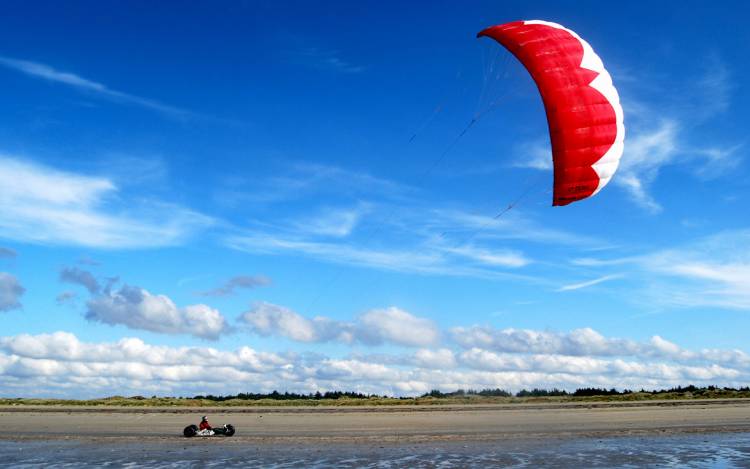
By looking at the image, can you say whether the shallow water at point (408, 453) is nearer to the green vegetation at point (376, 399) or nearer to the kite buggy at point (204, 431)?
the kite buggy at point (204, 431)

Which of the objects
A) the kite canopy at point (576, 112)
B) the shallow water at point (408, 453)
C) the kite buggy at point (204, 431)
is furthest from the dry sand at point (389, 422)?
the kite canopy at point (576, 112)

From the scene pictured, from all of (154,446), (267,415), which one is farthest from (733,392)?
(154,446)

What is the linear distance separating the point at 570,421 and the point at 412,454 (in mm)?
14608

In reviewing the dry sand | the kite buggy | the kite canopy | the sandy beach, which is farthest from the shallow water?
the kite canopy

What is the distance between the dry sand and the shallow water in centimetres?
198

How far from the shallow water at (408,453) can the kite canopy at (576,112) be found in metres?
8.40

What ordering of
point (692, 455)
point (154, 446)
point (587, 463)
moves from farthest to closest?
1. point (154, 446)
2. point (692, 455)
3. point (587, 463)

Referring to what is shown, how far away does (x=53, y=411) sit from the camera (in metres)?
43.9

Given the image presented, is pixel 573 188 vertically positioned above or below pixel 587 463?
above

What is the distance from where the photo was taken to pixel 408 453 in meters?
22.7

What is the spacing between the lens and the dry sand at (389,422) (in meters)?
28.3

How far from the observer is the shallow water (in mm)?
19922

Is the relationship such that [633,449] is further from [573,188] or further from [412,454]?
[573,188]

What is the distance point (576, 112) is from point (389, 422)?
19.6m
